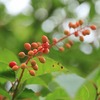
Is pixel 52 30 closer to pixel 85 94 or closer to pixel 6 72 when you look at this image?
pixel 85 94

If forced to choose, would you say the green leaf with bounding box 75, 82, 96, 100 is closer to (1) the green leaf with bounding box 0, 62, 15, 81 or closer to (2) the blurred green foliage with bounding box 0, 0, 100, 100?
(1) the green leaf with bounding box 0, 62, 15, 81

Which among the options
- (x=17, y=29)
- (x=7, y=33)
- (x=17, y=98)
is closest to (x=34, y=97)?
(x=17, y=98)

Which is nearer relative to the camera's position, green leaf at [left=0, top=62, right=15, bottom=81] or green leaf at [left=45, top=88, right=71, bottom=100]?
A: green leaf at [left=0, top=62, right=15, bottom=81]

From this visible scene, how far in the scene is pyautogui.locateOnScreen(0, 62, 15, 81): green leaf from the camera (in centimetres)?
104

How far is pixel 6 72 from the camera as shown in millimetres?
1053

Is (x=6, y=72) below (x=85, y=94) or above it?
above

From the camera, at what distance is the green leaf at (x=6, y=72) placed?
104 centimetres

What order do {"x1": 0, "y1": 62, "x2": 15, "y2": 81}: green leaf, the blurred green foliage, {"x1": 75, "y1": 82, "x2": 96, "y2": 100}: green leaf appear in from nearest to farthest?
{"x1": 0, "y1": 62, "x2": 15, "y2": 81}: green leaf < {"x1": 75, "y1": 82, "x2": 96, "y2": 100}: green leaf < the blurred green foliage

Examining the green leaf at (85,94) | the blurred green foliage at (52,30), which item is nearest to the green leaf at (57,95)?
the green leaf at (85,94)

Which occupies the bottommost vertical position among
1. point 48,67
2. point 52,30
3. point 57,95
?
point 57,95

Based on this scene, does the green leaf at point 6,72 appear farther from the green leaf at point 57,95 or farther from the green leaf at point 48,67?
the green leaf at point 57,95

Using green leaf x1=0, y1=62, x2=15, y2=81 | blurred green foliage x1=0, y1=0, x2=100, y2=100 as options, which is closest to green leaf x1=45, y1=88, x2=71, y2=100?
green leaf x1=0, y1=62, x2=15, y2=81

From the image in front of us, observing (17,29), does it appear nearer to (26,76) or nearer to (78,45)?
(78,45)

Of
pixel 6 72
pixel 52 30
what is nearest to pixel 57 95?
pixel 6 72
